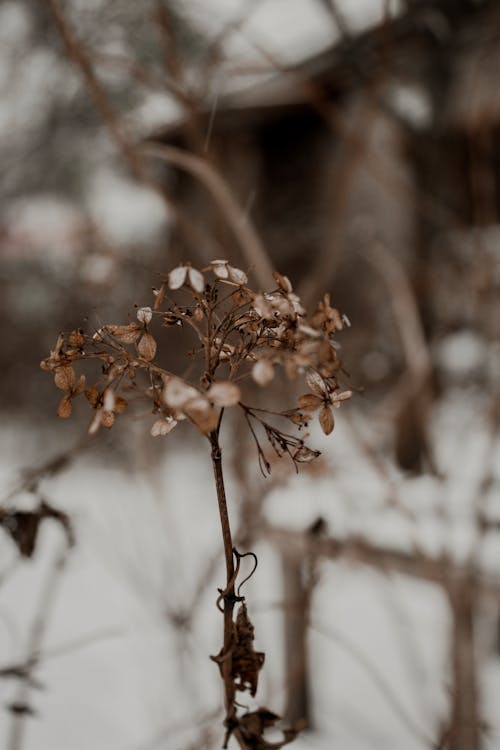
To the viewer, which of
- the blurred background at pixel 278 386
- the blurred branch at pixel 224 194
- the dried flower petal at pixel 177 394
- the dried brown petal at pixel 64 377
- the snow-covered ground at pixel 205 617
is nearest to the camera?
the dried flower petal at pixel 177 394

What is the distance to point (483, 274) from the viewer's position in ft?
4.08

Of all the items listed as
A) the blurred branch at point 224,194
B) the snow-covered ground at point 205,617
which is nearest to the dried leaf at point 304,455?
the blurred branch at point 224,194

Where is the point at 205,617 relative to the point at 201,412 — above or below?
above

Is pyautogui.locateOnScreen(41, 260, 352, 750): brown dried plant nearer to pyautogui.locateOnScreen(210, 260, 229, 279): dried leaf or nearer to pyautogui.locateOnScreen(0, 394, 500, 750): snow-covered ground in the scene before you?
pyautogui.locateOnScreen(210, 260, 229, 279): dried leaf

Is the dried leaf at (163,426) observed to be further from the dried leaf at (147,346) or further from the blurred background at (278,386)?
the blurred background at (278,386)

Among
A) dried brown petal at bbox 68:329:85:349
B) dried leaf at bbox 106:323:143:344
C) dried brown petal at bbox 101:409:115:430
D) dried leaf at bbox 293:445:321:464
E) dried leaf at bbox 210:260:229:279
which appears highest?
dried leaf at bbox 210:260:229:279

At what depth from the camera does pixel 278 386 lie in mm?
1224

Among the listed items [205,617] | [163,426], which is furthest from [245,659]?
[205,617]

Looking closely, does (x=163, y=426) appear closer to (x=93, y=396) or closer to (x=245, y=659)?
(x=93, y=396)

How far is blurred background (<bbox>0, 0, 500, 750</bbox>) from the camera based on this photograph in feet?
3.12

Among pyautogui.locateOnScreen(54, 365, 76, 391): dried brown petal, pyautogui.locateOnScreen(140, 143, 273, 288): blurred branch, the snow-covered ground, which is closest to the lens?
pyautogui.locateOnScreen(54, 365, 76, 391): dried brown petal

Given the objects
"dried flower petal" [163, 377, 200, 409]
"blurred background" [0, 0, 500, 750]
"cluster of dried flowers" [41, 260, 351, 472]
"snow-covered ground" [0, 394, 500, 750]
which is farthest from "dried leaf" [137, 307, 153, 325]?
"snow-covered ground" [0, 394, 500, 750]

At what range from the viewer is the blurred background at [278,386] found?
952 millimetres

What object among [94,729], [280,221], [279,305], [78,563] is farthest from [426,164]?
[279,305]
